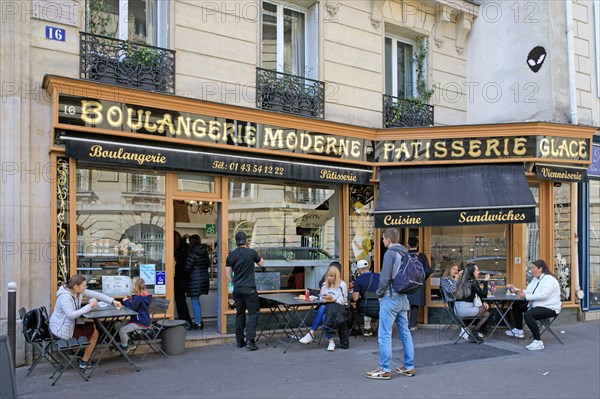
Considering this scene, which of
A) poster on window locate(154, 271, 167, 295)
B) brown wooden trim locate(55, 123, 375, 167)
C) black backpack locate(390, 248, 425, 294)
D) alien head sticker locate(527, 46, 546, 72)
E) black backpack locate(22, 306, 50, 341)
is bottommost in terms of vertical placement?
black backpack locate(22, 306, 50, 341)

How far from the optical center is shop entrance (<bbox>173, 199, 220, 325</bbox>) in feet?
28.9

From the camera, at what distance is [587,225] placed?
414 inches

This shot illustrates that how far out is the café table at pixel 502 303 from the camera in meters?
8.10

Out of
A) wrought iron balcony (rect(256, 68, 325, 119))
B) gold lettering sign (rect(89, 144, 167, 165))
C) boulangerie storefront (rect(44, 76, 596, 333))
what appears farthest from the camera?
wrought iron balcony (rect(256, 68, 325, 119))

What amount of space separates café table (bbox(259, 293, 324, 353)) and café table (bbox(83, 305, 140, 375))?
2.11m

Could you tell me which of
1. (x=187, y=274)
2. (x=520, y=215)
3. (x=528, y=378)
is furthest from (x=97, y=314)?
(x=520, y=215)

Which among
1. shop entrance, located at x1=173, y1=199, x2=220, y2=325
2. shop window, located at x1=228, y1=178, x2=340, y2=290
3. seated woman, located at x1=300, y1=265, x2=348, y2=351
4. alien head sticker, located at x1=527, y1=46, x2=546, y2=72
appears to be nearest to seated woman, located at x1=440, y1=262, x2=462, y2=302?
seated woman, located at x1=300, y1=265, x2=348, y2=351

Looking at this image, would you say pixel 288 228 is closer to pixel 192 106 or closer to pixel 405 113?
pixel 192 106

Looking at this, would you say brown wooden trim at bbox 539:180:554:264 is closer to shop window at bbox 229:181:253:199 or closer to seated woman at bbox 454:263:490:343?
seated woman at bbox 454:263:490:343

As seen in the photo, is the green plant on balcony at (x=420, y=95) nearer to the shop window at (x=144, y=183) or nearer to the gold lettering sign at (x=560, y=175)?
the gold lettering sign at (x=560, y=175)

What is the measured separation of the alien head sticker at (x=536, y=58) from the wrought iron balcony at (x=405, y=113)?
209 centimetres

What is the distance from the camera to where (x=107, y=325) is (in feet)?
22.0

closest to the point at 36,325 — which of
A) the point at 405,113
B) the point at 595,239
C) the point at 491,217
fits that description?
the point at 491,217

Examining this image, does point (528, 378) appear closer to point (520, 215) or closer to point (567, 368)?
point (567, 368)
